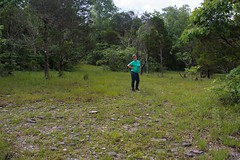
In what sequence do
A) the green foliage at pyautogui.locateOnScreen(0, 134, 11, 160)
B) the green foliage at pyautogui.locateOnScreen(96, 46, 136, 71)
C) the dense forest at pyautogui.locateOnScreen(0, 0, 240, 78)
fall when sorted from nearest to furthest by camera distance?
the green foliage at pyautogui.locateOnScreen(0, 134, 11, 160) < the dense forest at pyautogui.locateOnScreen(0, 0, 240, 78) < the green foliage at pyautogui.locateOnScreen(96, 46, 136, 71)

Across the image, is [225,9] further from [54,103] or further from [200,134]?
[54,103]

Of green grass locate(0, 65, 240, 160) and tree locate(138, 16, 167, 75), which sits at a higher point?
tree locate(138, 16, 167, 75)

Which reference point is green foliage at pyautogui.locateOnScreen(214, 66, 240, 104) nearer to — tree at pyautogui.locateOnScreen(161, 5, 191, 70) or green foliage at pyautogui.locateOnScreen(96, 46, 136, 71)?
green foliage at pyautogui.locateOnScreen(96, 46, 136, 71)

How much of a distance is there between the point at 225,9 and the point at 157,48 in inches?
624

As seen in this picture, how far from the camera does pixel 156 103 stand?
759 centimetres

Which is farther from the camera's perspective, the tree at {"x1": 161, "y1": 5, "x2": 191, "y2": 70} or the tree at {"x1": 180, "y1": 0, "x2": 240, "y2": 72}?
the tree at {"x1": 161, "y1": 5, "x2": 191, "y2": 70}

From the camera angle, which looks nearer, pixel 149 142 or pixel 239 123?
pixel 149 142

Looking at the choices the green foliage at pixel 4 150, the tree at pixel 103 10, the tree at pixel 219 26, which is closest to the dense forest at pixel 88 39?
the tree at pixel 219 26

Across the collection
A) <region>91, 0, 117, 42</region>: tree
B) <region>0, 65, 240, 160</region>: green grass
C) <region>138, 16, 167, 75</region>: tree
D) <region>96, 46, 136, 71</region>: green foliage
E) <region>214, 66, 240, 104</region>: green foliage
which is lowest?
<region>0, 65, 240, 160</region>: green grass

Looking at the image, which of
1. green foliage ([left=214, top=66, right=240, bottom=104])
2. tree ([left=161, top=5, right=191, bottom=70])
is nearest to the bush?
green foliage ([left=214, top=66, right=240, bottom=104])

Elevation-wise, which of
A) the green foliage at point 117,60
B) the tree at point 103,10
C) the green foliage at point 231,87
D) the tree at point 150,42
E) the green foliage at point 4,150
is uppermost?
the tree at point 103,10

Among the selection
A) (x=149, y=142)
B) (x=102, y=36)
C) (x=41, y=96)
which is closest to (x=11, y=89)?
(x=41, y=96)

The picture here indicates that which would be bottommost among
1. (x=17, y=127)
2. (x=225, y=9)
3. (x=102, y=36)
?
(x=17, y=127)

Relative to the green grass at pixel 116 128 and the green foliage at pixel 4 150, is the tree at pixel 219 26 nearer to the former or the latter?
the green grass at pixel 116 128
